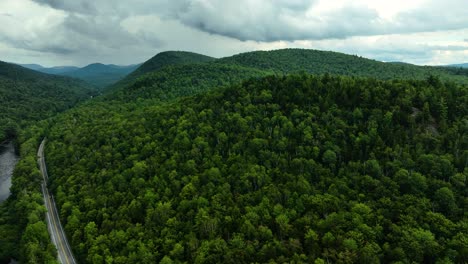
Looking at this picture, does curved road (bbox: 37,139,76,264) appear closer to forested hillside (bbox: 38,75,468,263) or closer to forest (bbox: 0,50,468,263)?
forest (bbox: 0,50,468,263)

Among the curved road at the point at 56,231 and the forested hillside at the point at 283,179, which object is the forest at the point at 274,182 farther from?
the curved road at the point at 56,231

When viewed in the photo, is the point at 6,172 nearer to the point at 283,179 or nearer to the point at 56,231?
the point at 56,231

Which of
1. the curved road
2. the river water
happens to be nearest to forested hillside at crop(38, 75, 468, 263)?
the curved road

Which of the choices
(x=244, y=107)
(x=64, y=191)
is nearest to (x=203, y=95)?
(x=244, y=107)

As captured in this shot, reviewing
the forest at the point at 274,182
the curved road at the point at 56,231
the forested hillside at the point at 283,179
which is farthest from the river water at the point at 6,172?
the forested hillside at the point at 283,179

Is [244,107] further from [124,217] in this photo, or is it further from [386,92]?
[124,217]

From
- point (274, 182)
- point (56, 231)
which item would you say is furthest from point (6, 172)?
point (274, 182)
